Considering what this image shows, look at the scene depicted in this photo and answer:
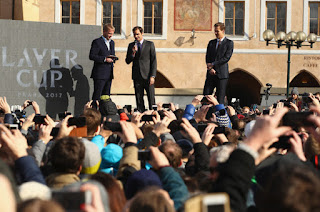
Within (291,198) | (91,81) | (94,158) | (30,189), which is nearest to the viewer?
(291,198)

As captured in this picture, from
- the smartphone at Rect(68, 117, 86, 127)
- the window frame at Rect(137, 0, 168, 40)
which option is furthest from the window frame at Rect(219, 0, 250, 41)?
the smartphone at Rect(68, 117, 86, 127)

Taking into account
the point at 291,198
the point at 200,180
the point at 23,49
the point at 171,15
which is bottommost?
the point at 200,180

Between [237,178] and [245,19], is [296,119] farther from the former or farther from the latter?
[245,19]

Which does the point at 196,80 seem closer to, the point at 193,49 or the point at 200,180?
the point at 193,49

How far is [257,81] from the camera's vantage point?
29.8 m

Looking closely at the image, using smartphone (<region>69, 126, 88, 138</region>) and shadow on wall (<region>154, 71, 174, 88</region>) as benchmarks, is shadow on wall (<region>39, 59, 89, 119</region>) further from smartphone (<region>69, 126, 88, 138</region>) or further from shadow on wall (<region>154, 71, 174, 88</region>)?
shadow on wall (<region>154, 71, 174, 88</region>)

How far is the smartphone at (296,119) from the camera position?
126 inches

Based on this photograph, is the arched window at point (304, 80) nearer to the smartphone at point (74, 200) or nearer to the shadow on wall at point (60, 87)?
the shadow on wall at point (60, 87)

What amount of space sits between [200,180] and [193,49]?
2521 cm

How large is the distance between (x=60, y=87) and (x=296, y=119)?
9255mm

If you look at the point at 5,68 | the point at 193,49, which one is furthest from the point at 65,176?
the point at 193,49

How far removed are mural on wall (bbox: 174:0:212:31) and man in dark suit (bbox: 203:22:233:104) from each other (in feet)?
58.9

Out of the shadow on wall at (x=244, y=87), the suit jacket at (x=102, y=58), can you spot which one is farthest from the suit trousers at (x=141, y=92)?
the shadow on wall at (x=244, y=87)

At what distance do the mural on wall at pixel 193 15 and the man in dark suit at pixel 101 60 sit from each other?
677 inches
